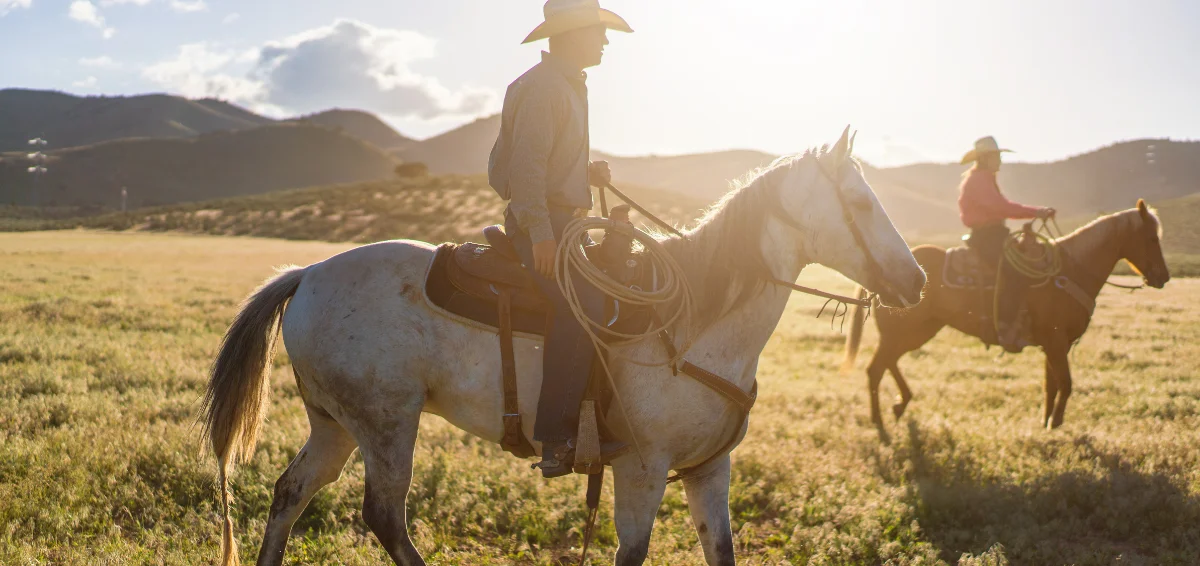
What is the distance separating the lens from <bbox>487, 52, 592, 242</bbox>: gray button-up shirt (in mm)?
3521

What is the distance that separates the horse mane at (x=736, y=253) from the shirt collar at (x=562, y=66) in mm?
1119

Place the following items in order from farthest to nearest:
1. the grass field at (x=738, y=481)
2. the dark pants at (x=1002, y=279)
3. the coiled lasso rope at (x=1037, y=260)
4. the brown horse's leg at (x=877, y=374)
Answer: the brown horse's leg at (x=877, y=374) → the dark pants at (x=1002, y=279) → the coiled lasso rope at (x=1037, y=260) → the grass field at (x=738, y=481)

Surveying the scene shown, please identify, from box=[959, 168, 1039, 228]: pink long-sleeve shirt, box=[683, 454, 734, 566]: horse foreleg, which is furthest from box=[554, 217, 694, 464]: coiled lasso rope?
box=[959, 168, 1039, 228]: pink long-sleeve shirt

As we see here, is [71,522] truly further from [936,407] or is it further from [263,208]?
[263,208]

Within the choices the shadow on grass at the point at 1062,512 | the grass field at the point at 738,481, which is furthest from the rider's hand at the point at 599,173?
the shadow on grass at the point at 1062,512

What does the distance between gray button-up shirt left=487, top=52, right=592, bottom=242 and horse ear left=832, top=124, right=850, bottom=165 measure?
139 centimetres

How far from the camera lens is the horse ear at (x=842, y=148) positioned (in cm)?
363

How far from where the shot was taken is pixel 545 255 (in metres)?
3.51

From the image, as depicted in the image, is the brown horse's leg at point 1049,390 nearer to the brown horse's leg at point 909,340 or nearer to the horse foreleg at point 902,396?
Answer: the brown horse's leg at point 909,340

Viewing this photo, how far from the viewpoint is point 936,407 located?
33.3ft

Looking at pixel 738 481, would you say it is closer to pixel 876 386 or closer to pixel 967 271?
pixel 876 386

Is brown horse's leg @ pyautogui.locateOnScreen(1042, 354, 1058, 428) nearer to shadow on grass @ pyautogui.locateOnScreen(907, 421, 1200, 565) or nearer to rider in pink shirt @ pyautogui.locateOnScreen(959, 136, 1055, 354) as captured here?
rider in pink shirt @ pyautogui.locateOnScreen(959, 136, 1055, 354)

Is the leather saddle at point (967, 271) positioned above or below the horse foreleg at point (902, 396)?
above

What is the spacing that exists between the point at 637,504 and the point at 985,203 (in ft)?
24.3
